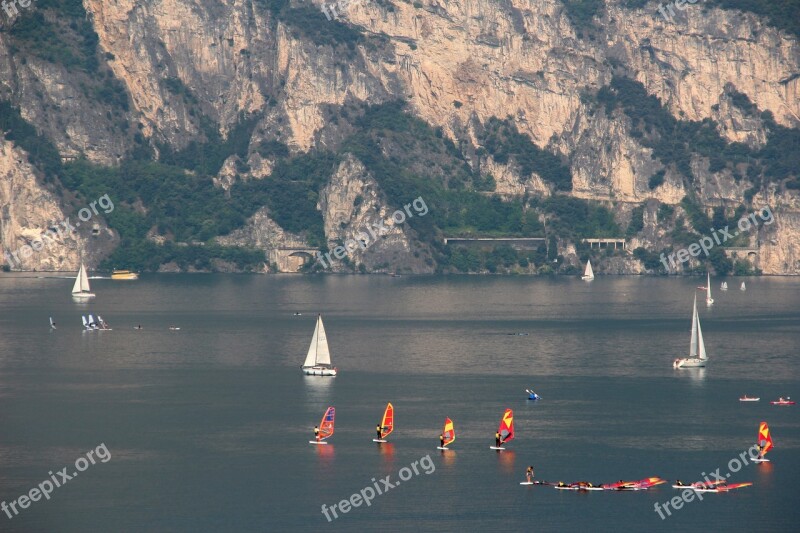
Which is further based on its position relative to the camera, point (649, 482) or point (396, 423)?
point (396, 423)

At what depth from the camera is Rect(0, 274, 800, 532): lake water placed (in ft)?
260

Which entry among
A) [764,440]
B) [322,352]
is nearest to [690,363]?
[322,352]

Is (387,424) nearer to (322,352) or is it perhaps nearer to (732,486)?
(732,486)

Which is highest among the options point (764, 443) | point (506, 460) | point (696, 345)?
point (696, 345)

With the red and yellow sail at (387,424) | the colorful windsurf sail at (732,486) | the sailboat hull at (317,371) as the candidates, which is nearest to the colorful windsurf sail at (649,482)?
the colorful windsurf sail at (732,486)

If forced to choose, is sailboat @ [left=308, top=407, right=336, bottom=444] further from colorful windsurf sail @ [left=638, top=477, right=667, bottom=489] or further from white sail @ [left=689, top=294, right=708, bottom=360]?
white sail @ [left=689, top=294, right=708, bottom=360]

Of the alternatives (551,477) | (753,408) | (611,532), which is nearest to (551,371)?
(753,408)

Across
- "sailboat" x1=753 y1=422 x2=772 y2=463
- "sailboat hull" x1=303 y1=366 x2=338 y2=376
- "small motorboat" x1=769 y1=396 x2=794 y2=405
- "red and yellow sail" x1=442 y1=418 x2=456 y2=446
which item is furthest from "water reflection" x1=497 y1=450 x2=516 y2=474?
"sailboat hull" x1=303 y1=366 x2=338 y2=376

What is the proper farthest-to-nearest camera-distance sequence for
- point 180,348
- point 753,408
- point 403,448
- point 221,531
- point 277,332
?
1. point 277,332
2. point 180,348
3. point 753,408
4. point 403,448
5. point 221,531

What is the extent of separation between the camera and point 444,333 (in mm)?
162125

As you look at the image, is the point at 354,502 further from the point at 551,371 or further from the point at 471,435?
the point at 551,371

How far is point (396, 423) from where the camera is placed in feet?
332

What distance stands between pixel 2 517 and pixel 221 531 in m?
11.8

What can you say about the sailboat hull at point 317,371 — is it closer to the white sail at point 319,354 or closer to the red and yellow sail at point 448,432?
the white sail at point 319,354
